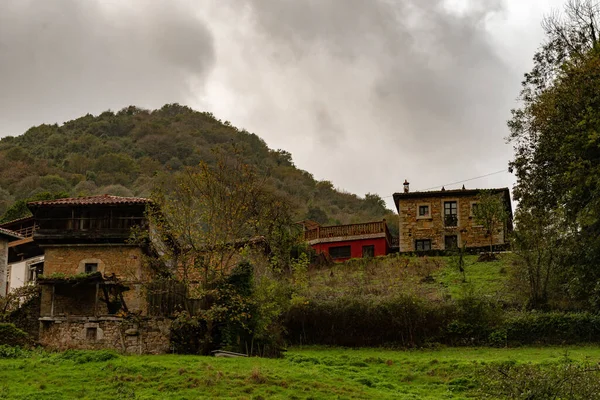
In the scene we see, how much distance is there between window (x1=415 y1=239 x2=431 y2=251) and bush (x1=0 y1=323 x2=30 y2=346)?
1156 inches

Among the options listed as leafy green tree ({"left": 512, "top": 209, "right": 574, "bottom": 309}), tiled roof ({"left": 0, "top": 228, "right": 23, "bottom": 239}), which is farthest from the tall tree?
tiled roof ({"left": 0, "top": 228, "right": 23, "bottom": 239})

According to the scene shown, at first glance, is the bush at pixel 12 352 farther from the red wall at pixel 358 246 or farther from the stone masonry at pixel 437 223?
the stone masonry at pixel 437 223

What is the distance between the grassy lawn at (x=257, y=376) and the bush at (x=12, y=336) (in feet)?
→ 8.15

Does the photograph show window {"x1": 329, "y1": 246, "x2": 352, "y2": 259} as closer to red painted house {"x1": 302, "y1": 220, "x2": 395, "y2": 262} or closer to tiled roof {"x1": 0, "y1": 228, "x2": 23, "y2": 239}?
red painted house {"x1": 302, "y1": 220, "x2": 395, "y2": 262}

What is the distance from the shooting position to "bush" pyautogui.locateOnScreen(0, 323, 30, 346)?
31641 mm

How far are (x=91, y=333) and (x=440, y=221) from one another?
28.9m

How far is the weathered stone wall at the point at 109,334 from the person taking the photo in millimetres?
31000

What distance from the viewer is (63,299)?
124 feet

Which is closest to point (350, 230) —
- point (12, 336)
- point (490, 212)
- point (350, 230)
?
point (350, 230)

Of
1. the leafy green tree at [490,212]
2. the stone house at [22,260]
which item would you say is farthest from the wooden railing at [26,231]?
the leafy green tree at [490,212]

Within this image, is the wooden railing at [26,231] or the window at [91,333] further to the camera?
the wooden railing at [26,231]

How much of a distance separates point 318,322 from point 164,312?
21.8ft

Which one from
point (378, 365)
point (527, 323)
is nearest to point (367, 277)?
Result: point (527, 323)

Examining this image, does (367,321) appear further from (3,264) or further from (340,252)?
(340,252)
